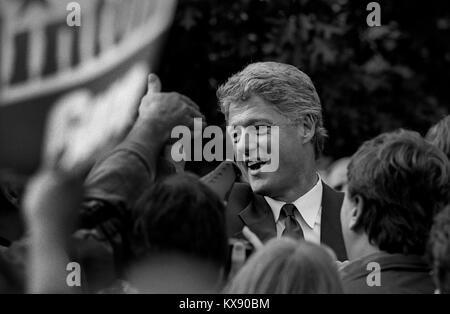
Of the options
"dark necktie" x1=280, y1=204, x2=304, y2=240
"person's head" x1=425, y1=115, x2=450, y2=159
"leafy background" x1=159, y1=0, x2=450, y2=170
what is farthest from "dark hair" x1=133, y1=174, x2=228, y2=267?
"leafy background" x1=159, y1=0, x2=450, y2=170

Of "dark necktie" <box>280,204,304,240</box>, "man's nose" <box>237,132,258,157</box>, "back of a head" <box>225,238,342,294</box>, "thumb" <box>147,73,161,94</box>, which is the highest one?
"thumb" <box>147,73,161,94</box>

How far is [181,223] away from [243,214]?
0.92m

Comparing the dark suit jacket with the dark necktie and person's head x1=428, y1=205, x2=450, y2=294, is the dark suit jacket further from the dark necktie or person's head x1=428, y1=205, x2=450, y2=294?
person's head x1=428, y1=205, x2=450, y2=294

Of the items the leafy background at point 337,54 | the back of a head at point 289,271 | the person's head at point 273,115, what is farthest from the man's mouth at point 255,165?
the leafy background at point 337,54

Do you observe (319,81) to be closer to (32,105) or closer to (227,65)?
(227,65)

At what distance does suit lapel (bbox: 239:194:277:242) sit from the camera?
11.4 ft

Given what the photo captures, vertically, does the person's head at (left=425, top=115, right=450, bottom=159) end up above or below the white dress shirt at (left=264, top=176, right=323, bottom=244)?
above

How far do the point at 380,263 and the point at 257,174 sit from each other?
691mm

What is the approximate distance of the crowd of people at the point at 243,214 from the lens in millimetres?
2619

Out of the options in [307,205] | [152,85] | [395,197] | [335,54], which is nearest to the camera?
[395,197]

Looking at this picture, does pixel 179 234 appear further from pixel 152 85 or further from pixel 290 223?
pixel 290 223

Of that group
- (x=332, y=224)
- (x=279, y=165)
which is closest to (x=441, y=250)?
(x=332, y=224)

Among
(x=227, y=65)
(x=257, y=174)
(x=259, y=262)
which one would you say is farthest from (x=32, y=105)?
(x=227, y=65)

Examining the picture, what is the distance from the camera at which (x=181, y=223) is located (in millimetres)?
2619
